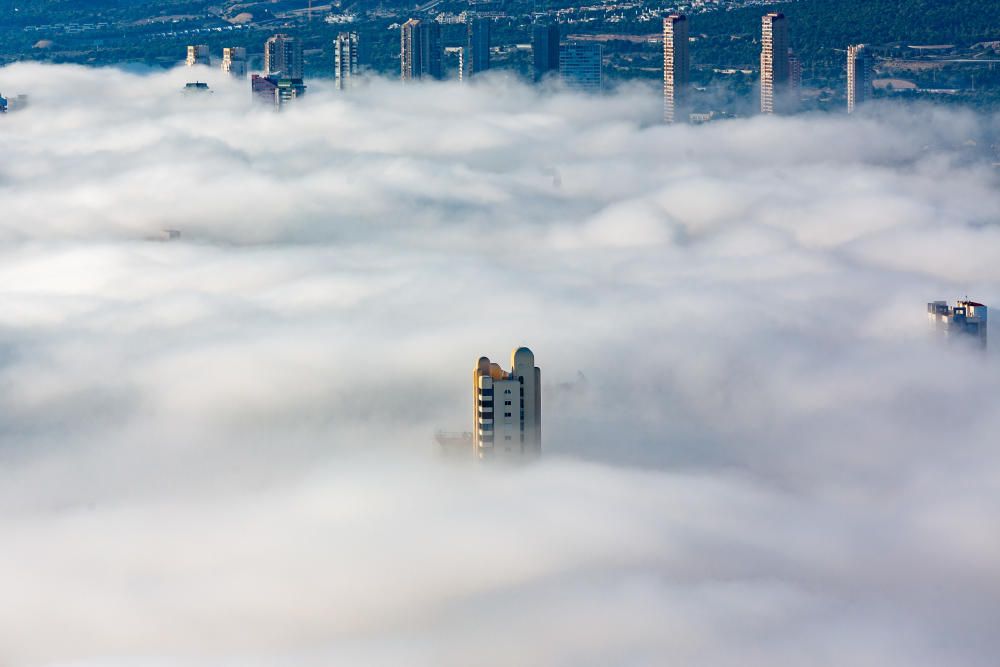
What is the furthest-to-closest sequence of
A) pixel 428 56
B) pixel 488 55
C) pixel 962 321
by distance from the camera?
pixel 488 55 < pixel 428 56 < pixel 962 321

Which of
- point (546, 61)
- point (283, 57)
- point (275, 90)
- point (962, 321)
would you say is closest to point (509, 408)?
point (962, 321)

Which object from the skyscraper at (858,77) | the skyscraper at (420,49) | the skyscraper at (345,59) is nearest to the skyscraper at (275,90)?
the skyscraper at (345,59)

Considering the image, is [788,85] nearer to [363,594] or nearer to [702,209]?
[702,209]

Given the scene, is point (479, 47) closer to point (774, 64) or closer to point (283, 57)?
point (283, 57)

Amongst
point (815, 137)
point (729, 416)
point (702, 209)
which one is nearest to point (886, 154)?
point (815, 137)

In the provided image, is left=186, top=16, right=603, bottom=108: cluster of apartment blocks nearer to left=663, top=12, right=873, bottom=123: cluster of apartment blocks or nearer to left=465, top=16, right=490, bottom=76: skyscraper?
left=465, top=16, right=490, bottom=76: skyscraper

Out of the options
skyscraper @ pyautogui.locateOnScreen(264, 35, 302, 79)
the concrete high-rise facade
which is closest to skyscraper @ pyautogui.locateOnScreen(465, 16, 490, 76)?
skyscraper @ pyautogui.locateOnScreen(264, 35, 302, 79)
